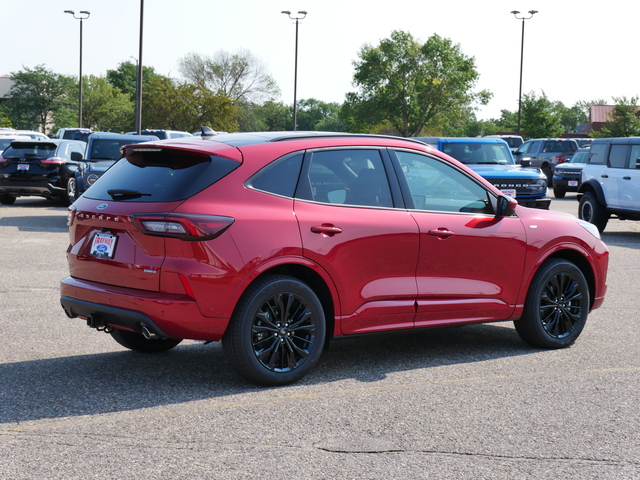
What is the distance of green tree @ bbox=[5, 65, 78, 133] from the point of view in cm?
9694

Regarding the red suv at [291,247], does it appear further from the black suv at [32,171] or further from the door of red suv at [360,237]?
the black suv at [32,171]

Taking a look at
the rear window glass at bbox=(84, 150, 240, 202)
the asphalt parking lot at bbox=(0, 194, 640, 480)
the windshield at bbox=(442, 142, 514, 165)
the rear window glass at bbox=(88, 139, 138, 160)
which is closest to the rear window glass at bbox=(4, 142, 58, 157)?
the rear window glass at bbox=(88, 139, 138, 160)

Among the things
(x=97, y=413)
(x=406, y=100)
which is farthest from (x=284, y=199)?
(x=406, y=100)

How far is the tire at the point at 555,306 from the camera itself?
6969 millimetres

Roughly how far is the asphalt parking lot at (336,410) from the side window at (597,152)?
1065cm

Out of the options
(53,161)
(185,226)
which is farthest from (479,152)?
(185,226)

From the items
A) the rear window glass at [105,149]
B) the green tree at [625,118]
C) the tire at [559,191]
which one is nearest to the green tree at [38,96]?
the green tree at [625,118]

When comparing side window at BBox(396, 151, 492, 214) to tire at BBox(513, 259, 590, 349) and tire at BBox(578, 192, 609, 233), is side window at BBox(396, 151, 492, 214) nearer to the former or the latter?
tire at BBox(513, 259, 590, 349)

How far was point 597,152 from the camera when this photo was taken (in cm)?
1808

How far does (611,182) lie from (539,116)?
149 feet

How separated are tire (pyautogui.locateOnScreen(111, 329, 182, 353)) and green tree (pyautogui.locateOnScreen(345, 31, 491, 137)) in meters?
80.7

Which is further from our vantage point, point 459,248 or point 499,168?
point 499,168

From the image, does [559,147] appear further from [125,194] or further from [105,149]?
[125,194]

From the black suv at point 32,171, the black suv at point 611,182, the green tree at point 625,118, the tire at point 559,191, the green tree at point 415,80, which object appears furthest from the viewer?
the green tree at point 415,80
